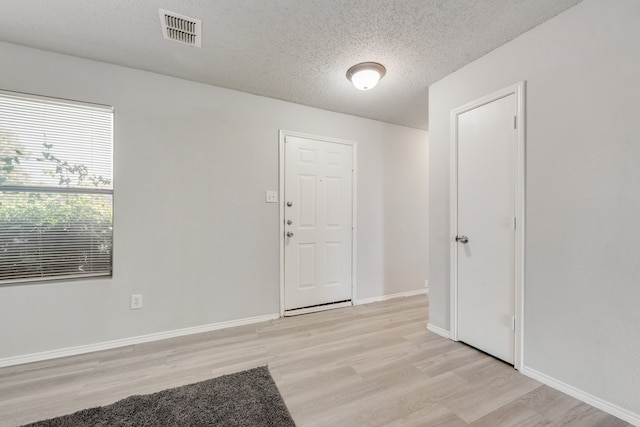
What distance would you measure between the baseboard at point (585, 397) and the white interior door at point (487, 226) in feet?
0.58

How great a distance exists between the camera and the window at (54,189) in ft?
6.64

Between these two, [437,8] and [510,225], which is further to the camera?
[510,225]

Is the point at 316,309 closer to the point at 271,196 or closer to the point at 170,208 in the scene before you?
the point at 271,196

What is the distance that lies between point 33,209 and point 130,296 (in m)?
0.99

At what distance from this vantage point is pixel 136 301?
2.36 metres

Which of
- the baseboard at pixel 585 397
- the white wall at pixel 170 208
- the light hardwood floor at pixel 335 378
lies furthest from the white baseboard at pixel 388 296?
the baseboard at pixel 585 397

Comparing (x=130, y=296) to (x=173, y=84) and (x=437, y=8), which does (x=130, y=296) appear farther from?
(x=437, y=8)

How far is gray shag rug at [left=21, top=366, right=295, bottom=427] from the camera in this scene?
56.1 inches

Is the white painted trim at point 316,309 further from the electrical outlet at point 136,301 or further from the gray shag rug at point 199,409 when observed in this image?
the electrical outlet at point 136,301

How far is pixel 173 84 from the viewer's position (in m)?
2.51

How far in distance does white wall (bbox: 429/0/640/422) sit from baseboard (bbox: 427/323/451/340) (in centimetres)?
65

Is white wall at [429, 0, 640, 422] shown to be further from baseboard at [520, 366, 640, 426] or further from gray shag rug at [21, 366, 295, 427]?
gray shag rug at [21, 366, 295, 427]

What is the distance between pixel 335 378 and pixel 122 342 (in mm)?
1873

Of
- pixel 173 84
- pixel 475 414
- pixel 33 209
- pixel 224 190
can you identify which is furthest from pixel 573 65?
pixel 33 209
